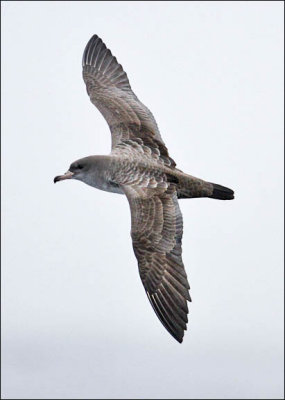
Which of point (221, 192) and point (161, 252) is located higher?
point (221, 192)

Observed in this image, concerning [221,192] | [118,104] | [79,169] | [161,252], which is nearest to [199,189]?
[221,192]

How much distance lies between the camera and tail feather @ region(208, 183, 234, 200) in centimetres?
1981

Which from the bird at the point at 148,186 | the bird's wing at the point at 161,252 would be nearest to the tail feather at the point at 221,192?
the bird at the point at 148,186

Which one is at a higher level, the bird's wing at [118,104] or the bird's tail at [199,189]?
the bird's wing at [118,104]

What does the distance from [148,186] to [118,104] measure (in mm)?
3763

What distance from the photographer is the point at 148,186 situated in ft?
62.3

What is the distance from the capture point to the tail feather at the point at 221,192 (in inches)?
780

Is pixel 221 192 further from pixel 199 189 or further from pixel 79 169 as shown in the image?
pixel 79 169

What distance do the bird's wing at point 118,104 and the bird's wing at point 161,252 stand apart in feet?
5.47

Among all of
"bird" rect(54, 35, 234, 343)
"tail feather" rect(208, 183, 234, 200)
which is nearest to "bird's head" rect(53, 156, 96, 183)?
"bird" rect(54, 35, 234, 343)

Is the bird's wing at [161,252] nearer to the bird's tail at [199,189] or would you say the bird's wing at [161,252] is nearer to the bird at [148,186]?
the bird at [148,186]

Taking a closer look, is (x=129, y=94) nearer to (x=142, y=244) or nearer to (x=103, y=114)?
(x=103, y=114)

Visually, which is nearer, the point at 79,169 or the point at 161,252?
the point at 161,252

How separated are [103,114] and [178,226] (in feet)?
15.3
